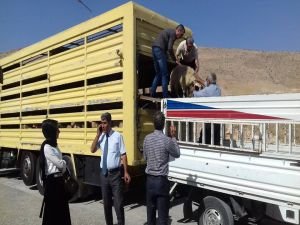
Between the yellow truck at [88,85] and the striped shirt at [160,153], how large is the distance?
140 centimetres

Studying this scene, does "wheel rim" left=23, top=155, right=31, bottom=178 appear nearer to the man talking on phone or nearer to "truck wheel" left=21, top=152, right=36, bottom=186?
"truck wheel" left=21, top=152, right=36, bottom=186

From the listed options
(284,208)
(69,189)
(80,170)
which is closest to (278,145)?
(284,208)

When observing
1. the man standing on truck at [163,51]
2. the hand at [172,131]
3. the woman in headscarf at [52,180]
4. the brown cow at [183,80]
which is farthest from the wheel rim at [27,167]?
the woman in headscarf at [52,180]

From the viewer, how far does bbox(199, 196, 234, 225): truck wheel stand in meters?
5.11

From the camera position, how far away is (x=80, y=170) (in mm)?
7898

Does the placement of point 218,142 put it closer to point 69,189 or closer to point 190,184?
point 190,184

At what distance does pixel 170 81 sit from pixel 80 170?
2.36 metres

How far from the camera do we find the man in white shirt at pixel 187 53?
737 centimetres

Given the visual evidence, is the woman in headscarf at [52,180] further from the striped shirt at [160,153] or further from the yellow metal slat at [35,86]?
the yellow metal slat at [35,86]

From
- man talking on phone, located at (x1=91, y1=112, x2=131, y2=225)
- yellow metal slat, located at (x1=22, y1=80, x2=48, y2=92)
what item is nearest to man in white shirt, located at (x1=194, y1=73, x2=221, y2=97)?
man talking on phone, located at (x1=91, y1=112, x2=131, y2=225)

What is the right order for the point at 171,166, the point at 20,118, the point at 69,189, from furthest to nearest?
1. the point at 20,118
2. the point at 171,166
3. the point at 69,189

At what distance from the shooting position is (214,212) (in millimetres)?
5297

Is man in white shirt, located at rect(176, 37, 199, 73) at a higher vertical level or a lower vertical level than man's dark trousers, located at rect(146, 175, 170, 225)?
higher

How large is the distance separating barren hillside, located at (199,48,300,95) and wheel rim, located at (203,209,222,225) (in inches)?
1479
